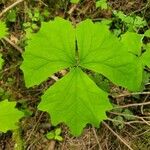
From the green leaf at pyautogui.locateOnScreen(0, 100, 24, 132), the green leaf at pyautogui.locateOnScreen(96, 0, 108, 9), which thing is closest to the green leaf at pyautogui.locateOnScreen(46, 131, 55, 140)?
the green leaf at pyautogui.locateOnScreen(0, 100, 24, 132)

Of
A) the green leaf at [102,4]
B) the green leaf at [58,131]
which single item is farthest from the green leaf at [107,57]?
the green leaf at [102,4]

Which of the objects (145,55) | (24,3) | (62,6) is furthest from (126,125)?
(24,3)

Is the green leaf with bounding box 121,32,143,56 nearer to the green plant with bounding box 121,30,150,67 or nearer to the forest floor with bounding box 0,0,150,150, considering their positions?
the green plant with bounding box 121,30,150,67

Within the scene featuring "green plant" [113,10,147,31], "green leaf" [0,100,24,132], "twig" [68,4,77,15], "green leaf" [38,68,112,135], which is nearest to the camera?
"green leaf" [38,68,112,135]

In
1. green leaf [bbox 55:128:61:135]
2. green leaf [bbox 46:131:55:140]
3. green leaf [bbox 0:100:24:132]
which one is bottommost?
green leaf [bbox 46:131:55:140]

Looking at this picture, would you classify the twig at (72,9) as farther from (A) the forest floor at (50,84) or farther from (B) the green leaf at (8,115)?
(B) the green leaf at (8,115)

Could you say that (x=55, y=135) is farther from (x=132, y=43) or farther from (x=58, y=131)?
(x=132, y=43)

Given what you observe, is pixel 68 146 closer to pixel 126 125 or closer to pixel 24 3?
pixel 126 125
